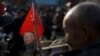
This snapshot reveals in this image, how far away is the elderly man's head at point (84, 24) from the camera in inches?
95.5

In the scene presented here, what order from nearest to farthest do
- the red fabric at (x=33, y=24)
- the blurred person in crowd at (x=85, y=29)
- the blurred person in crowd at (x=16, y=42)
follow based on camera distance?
the blurred person in crowd at (x=85, y=29) < the red fabric at (x=33, y=24) < the blurred person in crowd at (x=16, y=42)

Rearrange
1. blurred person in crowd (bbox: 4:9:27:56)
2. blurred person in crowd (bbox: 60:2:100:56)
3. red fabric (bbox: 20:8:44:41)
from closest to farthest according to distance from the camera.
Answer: blurred person in crowd (bbox: 60:2:100:56), red fabric (bbox: 20:8:44:41), blurred person in crowd (bbox: 4:9:27:56)

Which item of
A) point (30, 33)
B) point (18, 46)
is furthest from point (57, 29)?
point (30, 33)

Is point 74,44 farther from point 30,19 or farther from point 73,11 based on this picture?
point 30,19

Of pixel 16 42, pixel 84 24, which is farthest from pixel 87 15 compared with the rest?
pixel 16 42

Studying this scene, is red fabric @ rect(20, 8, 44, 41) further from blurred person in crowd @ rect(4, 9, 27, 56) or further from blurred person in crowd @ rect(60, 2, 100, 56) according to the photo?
blurred person in crowd @ rect(60, 2, 100, 56)

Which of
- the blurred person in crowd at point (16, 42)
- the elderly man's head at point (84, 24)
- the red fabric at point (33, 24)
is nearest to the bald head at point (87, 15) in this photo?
the elderly man's head at point (84, 24)

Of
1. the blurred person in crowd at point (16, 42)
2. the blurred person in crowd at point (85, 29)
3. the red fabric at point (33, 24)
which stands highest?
the blurred person in crowd at point (85, 29)

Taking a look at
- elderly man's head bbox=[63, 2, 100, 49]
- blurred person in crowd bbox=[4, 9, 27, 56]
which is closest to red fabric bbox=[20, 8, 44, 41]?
blurred person in crowd bbox=[4, 9, 27, 56]

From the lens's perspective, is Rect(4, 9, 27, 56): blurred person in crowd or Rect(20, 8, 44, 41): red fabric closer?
Rect(20, 8, 44, 41): red fabric

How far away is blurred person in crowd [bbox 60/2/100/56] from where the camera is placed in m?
2.42

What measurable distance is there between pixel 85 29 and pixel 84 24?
0.03m

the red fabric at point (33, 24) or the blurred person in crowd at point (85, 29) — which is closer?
the blurred person in crowd at point (85, 29)

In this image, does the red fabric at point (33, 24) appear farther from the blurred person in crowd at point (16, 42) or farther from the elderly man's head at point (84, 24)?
the elderly man's head at point (84, 24)
